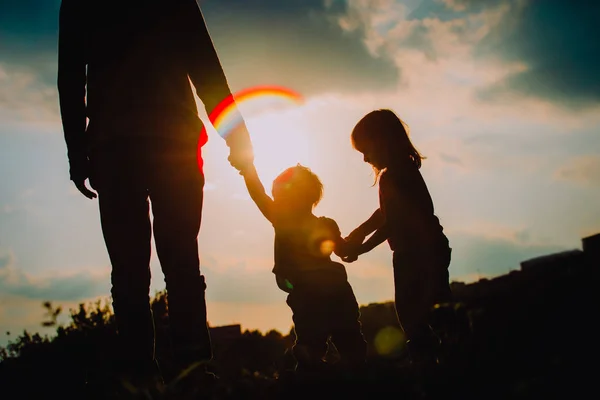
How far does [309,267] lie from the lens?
510 cm

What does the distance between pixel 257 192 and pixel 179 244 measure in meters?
1.36

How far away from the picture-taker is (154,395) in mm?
2383

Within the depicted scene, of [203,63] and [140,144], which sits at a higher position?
[203,63]

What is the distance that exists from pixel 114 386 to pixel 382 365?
61.7 inches

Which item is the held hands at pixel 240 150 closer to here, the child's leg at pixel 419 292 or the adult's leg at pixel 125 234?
the adult's leg at pixel 125 234

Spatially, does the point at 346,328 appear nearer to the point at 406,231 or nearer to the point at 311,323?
the point at 311,323

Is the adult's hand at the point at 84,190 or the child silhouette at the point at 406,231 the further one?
the child silhouette at the point at 406,231

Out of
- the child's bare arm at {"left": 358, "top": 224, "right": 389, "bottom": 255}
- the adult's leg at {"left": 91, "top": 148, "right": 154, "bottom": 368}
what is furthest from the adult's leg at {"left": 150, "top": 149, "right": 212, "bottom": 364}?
the child's bare arm at {"left": 358, "top": 224, "right": 389, "bottom": 255}

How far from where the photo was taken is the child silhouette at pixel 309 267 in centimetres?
494

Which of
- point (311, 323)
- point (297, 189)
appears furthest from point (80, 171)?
point (311, 323)

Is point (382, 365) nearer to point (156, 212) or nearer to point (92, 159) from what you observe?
point (156, 212)

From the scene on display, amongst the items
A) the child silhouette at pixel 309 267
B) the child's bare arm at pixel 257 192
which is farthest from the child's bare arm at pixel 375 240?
the child's bare arm at pixel 257 192

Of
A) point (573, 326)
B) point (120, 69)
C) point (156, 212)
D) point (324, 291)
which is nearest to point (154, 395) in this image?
point (156, 212)

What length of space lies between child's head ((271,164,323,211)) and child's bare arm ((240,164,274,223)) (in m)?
0.19
